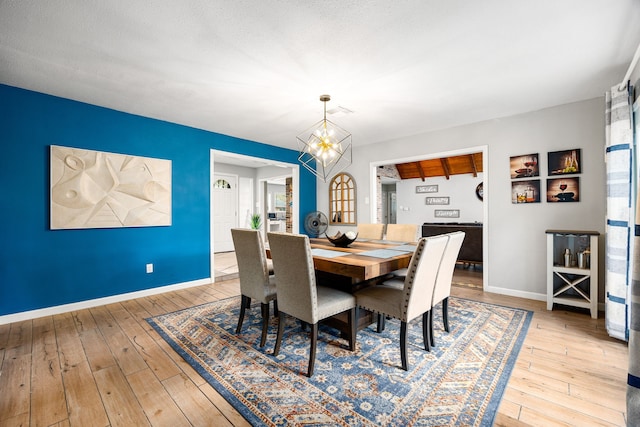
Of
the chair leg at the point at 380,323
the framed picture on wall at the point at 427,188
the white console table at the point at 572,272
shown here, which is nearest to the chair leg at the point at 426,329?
the chair leg at the point at 380,323

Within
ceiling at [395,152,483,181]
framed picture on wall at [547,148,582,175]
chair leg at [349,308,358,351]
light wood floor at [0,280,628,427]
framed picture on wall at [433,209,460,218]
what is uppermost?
ceiling at [395,152,483,181]

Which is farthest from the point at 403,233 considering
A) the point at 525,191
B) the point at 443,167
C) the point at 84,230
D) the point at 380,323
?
the point at 443,167

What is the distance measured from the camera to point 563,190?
3.19 m

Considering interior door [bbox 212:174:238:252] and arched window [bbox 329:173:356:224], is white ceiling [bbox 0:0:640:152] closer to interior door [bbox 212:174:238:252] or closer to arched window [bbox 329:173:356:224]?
arched window [bbox 329:173:356:224]

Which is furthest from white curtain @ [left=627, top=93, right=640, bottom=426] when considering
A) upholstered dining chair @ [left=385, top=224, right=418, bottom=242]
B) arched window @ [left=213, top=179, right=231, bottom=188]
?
arched window @ [left=213, top=179, right=231, bottom=188]

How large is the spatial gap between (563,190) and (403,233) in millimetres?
1843

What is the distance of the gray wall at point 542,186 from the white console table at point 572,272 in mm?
137

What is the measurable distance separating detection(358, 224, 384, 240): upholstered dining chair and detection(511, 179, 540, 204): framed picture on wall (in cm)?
168

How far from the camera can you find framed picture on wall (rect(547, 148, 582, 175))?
309cm

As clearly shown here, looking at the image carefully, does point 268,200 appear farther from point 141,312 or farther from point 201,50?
point 201,50

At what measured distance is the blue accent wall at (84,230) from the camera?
8.86 feet

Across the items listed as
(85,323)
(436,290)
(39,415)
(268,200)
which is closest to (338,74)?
(436,290)

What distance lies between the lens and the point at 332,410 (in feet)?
4.95

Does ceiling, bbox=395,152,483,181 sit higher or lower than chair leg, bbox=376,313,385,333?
higher
